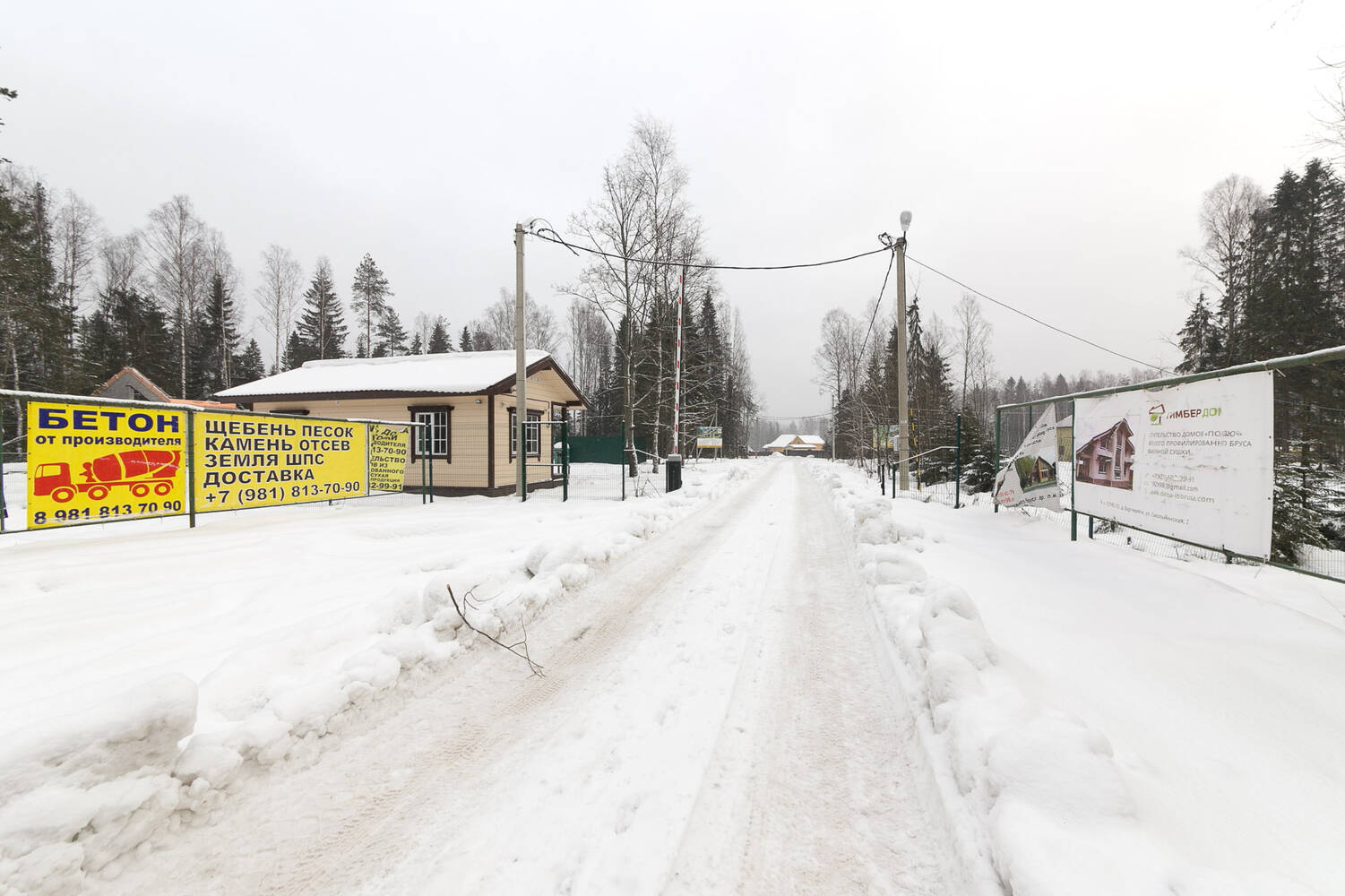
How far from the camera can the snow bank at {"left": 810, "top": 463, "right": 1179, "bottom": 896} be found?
1.64 meters

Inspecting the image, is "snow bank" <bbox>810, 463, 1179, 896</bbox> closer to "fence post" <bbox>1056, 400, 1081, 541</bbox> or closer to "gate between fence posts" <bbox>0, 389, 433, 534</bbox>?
"fence post" <bbox>1056, 400, 1081, 541</bbox>

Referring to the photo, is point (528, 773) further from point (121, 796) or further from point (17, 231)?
point (17, 231)

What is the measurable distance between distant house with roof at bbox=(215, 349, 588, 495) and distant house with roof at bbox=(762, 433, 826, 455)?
74774 mm

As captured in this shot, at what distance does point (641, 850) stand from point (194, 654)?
3.82 m

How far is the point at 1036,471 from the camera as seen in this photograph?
8.48 metres

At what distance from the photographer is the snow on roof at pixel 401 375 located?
15461 millimetres

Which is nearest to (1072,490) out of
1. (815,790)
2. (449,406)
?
(815,790)

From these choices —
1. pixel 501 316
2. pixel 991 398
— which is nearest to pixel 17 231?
pixel 501 316

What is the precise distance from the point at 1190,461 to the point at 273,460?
1347 centimetres

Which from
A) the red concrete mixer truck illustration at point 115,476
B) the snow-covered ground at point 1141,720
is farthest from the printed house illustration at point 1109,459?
the red concrete mixer truck illustration at point 115,476

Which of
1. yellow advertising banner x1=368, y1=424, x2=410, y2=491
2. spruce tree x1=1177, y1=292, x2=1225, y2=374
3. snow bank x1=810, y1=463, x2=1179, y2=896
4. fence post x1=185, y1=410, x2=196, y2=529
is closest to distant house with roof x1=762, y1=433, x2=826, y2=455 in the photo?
spruce tree x1=1177, y1=292, x2=1225, y2=374

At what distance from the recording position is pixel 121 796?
2.03 m

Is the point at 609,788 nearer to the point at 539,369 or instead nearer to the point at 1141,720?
the point at 1141,720

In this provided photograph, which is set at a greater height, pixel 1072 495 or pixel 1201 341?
pixel 1201 341
